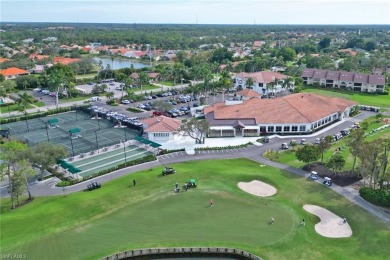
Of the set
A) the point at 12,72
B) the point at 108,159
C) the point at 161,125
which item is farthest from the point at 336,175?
the point at 12,72

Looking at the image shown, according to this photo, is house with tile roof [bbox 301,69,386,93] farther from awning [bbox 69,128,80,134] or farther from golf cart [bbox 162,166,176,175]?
golf cart [bbox 162,166,176,175]

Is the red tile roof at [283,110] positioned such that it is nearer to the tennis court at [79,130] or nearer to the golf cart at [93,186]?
the tennis court at [79,130]

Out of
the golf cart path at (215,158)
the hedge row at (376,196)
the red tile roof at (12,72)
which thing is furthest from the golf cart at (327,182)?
the red tile roof at (12,72)

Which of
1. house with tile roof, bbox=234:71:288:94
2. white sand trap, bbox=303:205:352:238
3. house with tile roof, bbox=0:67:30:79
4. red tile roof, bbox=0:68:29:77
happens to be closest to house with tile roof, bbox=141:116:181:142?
white sand trap, bbox=303:205:352:238

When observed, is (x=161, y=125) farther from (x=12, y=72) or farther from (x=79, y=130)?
(x=12, y=72)

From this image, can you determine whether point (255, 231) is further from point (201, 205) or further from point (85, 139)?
point (85, 139)

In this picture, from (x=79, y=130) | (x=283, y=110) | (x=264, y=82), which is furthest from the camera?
(x=264, y=82)
